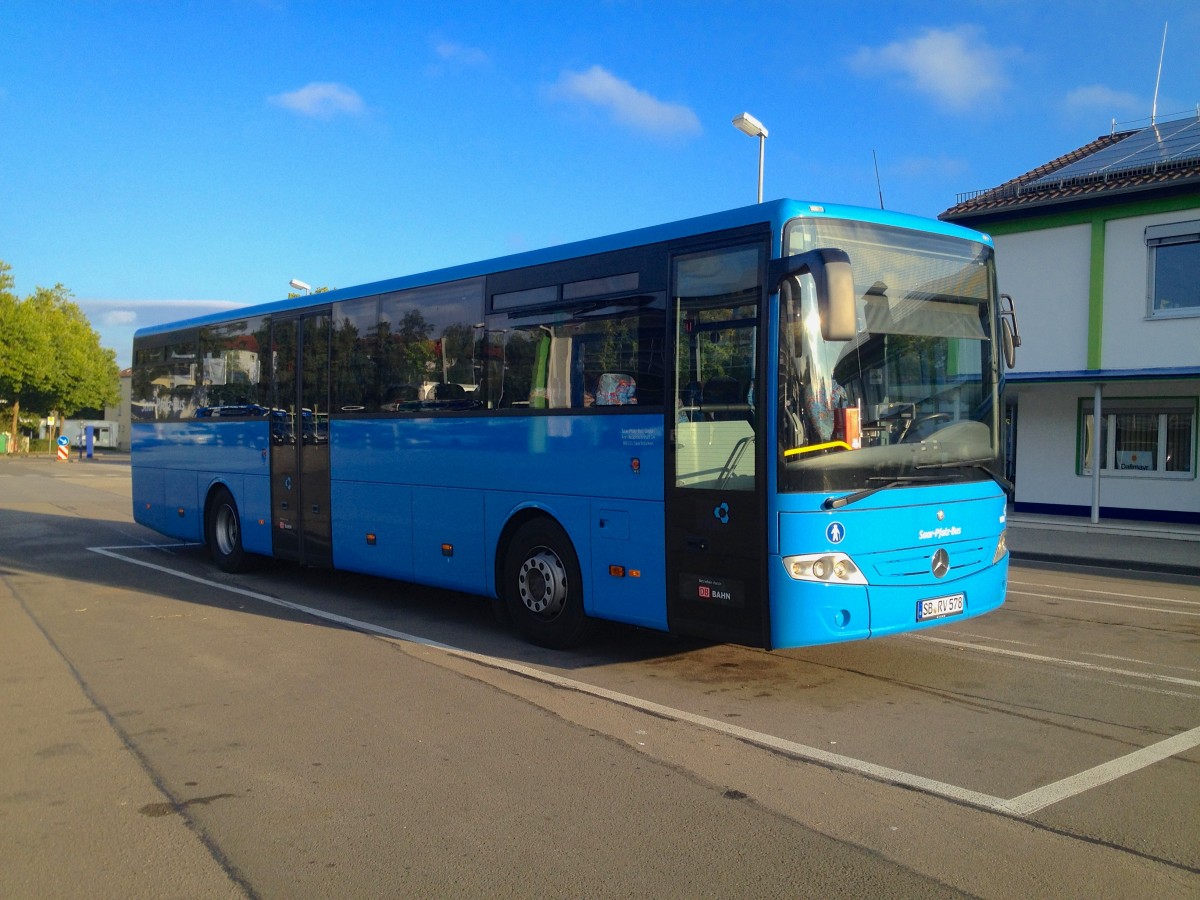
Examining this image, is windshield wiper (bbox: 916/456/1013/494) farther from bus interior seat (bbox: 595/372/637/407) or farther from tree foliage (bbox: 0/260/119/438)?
tree foliage (bbox: 0/260/119/438)

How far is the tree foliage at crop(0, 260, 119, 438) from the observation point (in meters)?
65.9

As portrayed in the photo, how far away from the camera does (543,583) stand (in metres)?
8.34

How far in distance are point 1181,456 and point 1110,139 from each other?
9719 millimetres

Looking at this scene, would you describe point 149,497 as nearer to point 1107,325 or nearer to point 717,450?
point 717,450

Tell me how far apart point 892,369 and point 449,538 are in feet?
14.9

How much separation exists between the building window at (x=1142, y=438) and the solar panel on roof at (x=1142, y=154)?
189 inches

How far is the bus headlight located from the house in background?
15175 mm

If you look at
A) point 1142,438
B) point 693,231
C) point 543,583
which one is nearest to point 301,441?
point 543,583

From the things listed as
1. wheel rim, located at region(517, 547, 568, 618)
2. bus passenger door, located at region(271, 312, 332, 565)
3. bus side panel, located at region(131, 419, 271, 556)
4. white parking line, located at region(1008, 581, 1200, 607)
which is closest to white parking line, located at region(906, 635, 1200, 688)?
wheel rim, located at region(517, 547, 568, 618)

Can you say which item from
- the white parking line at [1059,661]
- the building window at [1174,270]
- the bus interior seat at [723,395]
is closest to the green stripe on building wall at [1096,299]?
the building window at [1174,270]

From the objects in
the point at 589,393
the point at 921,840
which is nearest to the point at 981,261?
the point at 589,393

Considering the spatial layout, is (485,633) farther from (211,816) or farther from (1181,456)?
(1181,456)

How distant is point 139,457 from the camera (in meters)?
15.5

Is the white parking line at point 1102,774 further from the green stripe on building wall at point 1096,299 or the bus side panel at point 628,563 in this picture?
the green stripe on building wall at point 1096,299
